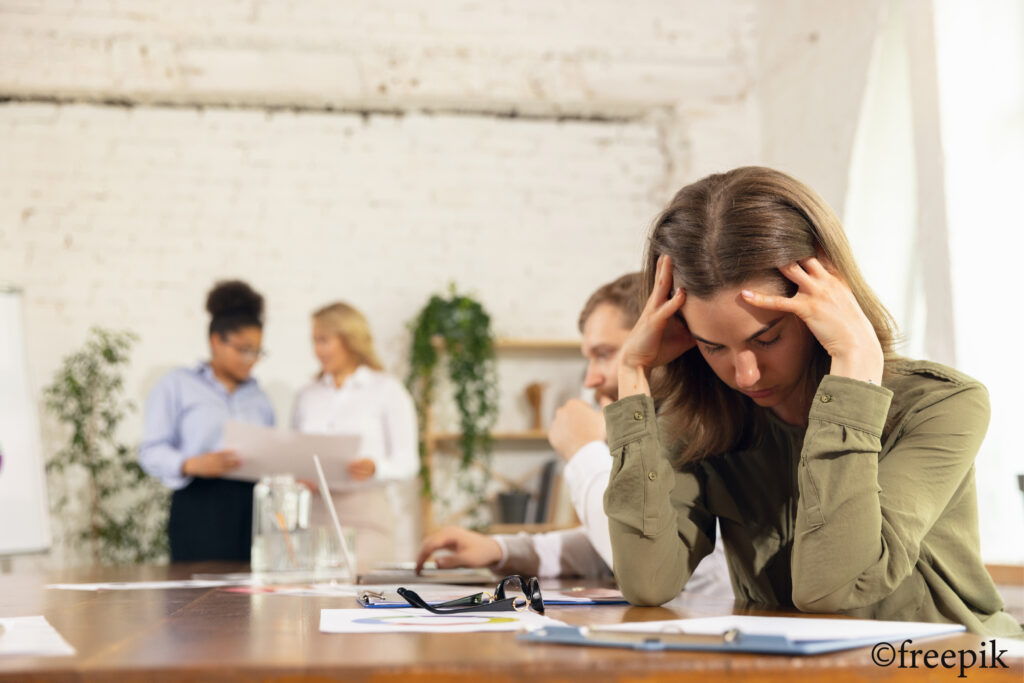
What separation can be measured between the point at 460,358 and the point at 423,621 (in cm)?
374

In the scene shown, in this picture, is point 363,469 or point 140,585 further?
point 363,469

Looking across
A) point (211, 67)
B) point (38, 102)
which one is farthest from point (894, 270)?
point (38, 102)

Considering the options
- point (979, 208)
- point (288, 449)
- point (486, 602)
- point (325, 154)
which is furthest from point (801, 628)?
point (325, 154)

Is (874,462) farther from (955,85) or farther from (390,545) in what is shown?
(390,545)

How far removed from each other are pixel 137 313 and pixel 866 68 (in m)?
3.50

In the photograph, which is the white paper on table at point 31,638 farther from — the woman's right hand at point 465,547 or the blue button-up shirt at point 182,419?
the blue button-up shirt at point 182,419

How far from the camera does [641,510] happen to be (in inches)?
50.1

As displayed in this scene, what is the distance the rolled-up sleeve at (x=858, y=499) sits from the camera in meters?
1.09

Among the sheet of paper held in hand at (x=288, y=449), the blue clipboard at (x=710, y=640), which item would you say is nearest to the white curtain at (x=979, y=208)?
the sheet of paper held in hand at (x=288, y=449)

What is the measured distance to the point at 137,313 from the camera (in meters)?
4.83

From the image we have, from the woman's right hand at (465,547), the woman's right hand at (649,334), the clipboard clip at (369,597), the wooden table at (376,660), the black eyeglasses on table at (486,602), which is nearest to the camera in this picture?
the wooden table at (376,660)

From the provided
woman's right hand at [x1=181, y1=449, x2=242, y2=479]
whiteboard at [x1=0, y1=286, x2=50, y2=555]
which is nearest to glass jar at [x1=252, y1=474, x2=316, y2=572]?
woman's right hand at [x1=181, y1=449, x2=242, y2=479]

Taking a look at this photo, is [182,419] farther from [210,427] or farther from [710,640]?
[710,640]

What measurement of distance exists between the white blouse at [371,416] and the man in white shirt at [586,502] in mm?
1712
